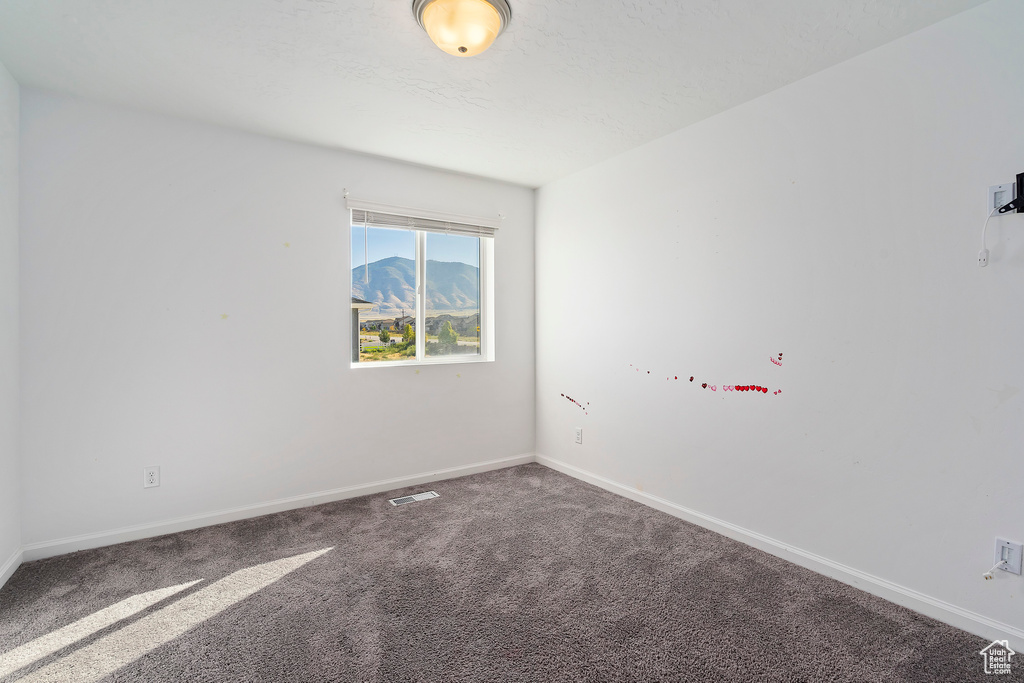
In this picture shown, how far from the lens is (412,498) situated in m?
3.50

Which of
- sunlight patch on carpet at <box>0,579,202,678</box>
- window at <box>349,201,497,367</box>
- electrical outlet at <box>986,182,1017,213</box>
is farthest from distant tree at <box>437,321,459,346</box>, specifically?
electrical outlet at <box>986,182,1017,213</box>

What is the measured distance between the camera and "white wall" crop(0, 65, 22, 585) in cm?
232

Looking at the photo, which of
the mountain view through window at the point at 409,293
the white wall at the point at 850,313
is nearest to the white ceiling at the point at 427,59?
the white wall at the point at 850,313

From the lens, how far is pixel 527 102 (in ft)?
→ 8.87

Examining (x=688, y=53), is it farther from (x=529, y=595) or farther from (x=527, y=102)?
(x=529, y=595)

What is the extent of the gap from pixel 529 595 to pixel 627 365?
5.88 feet

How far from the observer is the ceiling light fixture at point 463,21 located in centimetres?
185

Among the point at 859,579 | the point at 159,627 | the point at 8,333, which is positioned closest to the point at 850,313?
the point at 859,579

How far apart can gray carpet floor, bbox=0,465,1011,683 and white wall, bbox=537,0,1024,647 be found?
371 millimetres

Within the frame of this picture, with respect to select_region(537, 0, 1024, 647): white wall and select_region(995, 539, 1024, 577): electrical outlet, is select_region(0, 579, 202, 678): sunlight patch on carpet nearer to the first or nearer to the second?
select_region(537, 0, 1024, 647): white wall

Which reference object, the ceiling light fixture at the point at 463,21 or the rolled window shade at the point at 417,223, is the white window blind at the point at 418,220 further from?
the ceiling light fixture at the point at 463,21

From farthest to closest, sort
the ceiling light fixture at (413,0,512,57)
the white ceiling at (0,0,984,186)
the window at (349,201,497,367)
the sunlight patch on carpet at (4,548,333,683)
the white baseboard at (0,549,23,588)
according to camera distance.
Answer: the window at (349,201,497,367), the white baseboard at (0,549,23,588), the white ceiling at (0,0,984,186), the ceiling light fixture at (413,0,512,57), the sunlight patch on carpet at (4,548,333,683)

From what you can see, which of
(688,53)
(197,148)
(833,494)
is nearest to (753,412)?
(833,494)

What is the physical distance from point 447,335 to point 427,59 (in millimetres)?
2235
